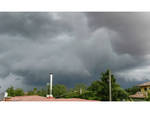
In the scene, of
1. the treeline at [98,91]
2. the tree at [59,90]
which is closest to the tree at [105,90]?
the treeline at [98,91]

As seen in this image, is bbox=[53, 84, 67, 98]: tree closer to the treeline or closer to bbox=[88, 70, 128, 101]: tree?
the treeline

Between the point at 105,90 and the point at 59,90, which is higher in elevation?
the point at 105,90

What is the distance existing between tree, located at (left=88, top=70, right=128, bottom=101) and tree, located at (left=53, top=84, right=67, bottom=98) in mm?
2479

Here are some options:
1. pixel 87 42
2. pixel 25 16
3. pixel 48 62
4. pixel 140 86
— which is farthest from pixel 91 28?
pixel 140 86

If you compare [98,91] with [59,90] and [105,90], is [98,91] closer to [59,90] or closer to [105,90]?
[105,90]

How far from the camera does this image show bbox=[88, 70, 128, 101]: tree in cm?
1205

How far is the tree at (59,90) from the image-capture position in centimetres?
1405

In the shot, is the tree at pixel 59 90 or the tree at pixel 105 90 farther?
the tree at pixel 59 90

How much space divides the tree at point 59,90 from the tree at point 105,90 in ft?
8.13

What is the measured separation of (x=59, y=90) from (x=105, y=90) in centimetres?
390

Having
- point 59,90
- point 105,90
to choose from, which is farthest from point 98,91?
point 59,90

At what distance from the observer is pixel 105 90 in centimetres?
1229

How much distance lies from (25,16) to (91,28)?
162 inches

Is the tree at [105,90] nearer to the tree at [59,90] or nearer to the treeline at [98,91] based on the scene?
the treeline at [98,91]
